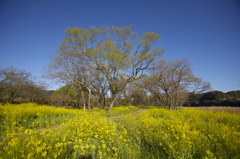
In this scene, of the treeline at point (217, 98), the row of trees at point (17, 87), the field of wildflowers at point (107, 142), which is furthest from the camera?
the treeline at point (217, 98)

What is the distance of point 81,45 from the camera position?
1423 cm

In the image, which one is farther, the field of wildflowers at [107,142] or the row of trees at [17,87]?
the row of trees at [17,87]

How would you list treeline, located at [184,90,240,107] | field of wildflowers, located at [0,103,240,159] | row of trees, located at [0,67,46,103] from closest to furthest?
field of wildflowers, located at [0,103,240,159]
row of trees, located at [0,67,46,103]
treeline, located at [184,90,240,107]

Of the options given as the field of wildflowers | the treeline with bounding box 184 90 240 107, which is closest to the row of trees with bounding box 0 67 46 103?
the field of wildflowers

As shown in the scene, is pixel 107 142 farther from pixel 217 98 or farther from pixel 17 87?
pixel 217 98

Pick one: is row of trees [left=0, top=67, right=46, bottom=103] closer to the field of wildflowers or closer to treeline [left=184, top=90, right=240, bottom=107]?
the field of wildflowers

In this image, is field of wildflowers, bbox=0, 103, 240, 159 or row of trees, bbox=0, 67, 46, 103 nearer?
field of wildflowers, bbox=0, 103, 240, 159

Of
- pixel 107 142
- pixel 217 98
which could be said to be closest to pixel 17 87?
pixel 107 142

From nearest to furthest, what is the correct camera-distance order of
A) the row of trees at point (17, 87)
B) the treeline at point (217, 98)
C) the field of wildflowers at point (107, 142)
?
the field of wildflowers at point (107, 142)
the row of trees at point (17, 87)
the treeline at point (217, 98)

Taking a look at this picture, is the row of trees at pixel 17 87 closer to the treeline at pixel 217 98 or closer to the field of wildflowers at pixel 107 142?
the field of wildflowers at pixel 107 142

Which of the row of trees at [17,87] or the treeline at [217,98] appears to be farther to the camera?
the treeline at [217,98]

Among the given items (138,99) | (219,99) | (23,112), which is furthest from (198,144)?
(219,99)

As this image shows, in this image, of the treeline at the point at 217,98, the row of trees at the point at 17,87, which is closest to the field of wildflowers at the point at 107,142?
the row of trees at the point at 17,87

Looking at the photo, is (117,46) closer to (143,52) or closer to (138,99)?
(143,52)
